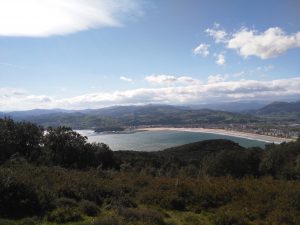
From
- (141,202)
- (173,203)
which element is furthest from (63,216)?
(173,203)

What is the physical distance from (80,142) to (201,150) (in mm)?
63293

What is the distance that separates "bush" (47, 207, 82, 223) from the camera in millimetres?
10086

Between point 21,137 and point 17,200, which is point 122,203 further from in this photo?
point 21,137

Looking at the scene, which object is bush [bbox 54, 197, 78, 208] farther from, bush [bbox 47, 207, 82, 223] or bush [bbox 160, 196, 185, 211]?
bush [bbox 160, 196, 185, 211]

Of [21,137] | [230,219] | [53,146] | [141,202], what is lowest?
[53,146]

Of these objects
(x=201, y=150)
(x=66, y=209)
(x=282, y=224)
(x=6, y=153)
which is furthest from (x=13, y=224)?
(x=201, y=150)

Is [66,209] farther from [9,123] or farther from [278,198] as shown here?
[9,123]

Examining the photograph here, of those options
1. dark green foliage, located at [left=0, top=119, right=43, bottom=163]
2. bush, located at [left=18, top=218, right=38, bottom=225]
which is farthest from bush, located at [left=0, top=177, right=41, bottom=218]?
dark green foliage, located at [left=0, top=119, right=43, bottom=163]

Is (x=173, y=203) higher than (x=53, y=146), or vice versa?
(x=173, y=203)

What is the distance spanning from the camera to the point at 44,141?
46938mm

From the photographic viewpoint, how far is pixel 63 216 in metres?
10.3

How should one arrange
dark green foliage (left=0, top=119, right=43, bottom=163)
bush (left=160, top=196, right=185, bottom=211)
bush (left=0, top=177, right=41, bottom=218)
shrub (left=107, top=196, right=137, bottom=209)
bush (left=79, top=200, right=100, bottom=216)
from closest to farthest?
bush (left=0, top=177, right=41, bottom=218), bush (left=79, top=200, right=100, bottom=216), shrub (left=107, top=196, right=137, bottom=209), bush (left=160, top=196, right=185, bottom=211), dark green foliage (left=0, top=119, right=43, bottom=163)

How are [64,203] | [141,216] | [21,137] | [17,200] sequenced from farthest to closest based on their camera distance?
[21,137] → [64,203] → [17,200] → [141,216]

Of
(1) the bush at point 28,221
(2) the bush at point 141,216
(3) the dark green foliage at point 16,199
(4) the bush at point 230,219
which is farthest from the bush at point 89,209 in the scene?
(4) the bush at point 230,219
